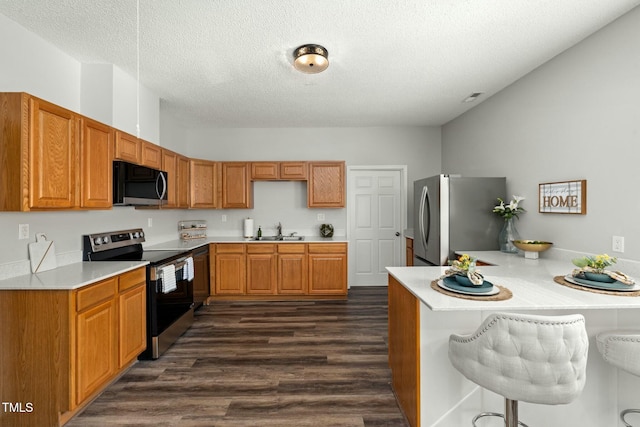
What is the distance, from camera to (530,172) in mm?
3107

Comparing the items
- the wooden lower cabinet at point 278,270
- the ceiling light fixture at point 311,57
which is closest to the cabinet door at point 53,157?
the ceiling light fixture at point 311,57

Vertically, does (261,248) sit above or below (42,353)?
above

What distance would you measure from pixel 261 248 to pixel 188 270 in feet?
3.91

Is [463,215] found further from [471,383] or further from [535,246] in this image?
[471,383]

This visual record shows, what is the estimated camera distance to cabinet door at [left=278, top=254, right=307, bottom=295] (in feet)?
14.9

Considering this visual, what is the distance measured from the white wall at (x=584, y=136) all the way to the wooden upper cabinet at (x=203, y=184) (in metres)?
3.89

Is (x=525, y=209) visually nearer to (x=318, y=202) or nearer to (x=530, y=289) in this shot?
(x=530, y=289)

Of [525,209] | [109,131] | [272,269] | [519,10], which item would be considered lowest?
[272,269]

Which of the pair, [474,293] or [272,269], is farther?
[272,269]

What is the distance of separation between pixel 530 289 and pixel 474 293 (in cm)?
42

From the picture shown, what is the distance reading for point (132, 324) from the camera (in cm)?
255

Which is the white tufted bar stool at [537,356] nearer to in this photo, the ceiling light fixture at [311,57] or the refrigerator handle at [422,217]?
the ceiling light fixture at [311,57]

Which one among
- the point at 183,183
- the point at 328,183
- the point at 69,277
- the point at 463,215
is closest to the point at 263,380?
the point at 69,277

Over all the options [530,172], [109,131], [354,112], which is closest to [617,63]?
[530,172]
